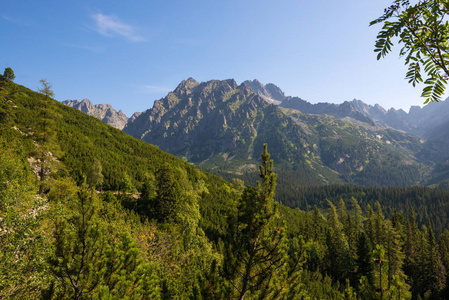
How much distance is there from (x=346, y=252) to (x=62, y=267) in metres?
61.7

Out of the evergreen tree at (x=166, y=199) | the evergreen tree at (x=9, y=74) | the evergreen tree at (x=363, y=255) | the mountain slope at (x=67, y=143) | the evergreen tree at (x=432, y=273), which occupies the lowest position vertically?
the evergreen tree at (x=432, y=273)

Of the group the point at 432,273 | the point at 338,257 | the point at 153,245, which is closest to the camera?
the point at 153,245

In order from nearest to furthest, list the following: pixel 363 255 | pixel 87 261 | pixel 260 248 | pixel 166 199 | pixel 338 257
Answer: pixel 260 248 < pixel 87 261 < pixel 166 199 < pixel 363 255 < pixel 338 257

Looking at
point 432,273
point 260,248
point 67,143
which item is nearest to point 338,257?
point 432,273

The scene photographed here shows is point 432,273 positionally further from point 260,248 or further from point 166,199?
point 260,248

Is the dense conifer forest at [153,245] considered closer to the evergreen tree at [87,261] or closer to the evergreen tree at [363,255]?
the evergreen tree at [87,261]

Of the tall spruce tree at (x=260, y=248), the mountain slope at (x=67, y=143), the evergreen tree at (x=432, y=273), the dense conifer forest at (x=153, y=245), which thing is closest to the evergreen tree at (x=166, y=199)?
the dense conifer forest at (x=153, y=245)

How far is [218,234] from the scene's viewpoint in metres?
52.9

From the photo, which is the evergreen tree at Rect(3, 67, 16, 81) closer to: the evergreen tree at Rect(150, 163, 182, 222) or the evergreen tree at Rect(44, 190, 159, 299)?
the evergreen tree at Rect(150, 163, 182, 222)

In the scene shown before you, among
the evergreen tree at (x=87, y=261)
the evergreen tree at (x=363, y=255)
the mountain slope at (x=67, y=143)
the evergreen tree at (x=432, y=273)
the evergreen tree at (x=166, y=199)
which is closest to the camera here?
the evergreen tree at (x=87, y=261)

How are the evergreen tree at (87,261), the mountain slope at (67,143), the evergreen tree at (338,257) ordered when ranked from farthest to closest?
the evergreen tree at (338,257) → the mountain slope at (67,143) → the evergreen tree at (87,261)

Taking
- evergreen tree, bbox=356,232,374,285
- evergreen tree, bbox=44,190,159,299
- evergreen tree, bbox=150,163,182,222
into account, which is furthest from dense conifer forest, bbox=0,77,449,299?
evergreen tree, bbox=356,232,374,285

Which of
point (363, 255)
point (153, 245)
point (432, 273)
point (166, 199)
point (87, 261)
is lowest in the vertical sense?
point (432, 273)

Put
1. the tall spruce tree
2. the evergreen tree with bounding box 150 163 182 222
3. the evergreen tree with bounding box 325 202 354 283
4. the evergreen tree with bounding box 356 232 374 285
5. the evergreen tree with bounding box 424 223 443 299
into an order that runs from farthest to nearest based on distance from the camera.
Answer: the evergreen tree with bounding box 325 202 354 283 → the evergreen tree with bounding box 424 223 443 299 → the evergreen tree with bounding box 356 232 374 285 → the evergreen tree with bounding box 150 163 182 222 → the tall spruce tree
